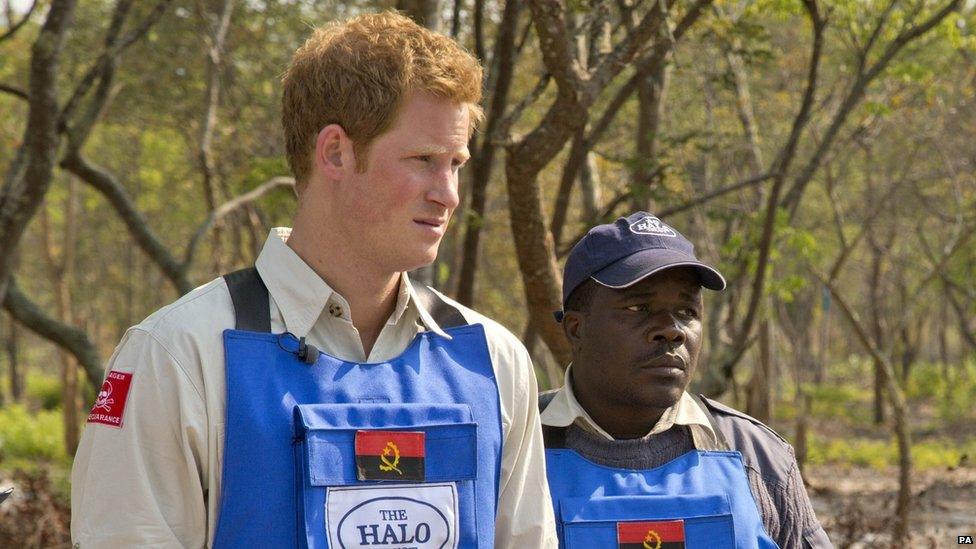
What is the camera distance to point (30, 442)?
1961 cm

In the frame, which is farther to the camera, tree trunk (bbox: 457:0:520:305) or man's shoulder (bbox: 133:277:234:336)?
tree trunk (bbox: 457:0:520:305)

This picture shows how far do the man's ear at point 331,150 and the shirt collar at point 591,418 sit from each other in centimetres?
96

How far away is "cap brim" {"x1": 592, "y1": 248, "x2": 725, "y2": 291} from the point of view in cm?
288

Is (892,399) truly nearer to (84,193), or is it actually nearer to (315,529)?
(315,529)

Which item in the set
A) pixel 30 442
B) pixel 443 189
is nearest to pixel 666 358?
pixel 443 189

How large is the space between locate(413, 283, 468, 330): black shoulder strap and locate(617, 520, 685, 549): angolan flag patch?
2.27 ft

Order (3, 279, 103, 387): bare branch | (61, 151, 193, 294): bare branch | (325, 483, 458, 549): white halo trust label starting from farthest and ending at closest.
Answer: (61, 151, 193, 294): bare branch < (3, 279, 103, 387): bare branch < (325, 483, 458, 549): white halo trust label

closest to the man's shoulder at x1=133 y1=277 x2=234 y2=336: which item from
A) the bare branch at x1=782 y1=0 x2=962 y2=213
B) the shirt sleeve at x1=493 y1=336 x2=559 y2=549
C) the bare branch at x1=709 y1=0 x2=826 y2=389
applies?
the shirt sleeve at x1=493 y1=336 x2=559 y2=549

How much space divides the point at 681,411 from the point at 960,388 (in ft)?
76.4

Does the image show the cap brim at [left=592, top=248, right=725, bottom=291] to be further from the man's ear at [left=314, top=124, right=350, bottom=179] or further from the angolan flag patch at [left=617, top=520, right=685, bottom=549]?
the man's ear at [left=314, top=124, right=350, bottom=179]

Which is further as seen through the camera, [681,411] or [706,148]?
[706,148]

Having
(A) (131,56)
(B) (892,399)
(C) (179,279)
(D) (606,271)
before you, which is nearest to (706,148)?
(B) (892,399)

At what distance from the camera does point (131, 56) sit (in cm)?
1348

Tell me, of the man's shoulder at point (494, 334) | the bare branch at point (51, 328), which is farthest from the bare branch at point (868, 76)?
the man's shoulder at point (494, 334)
